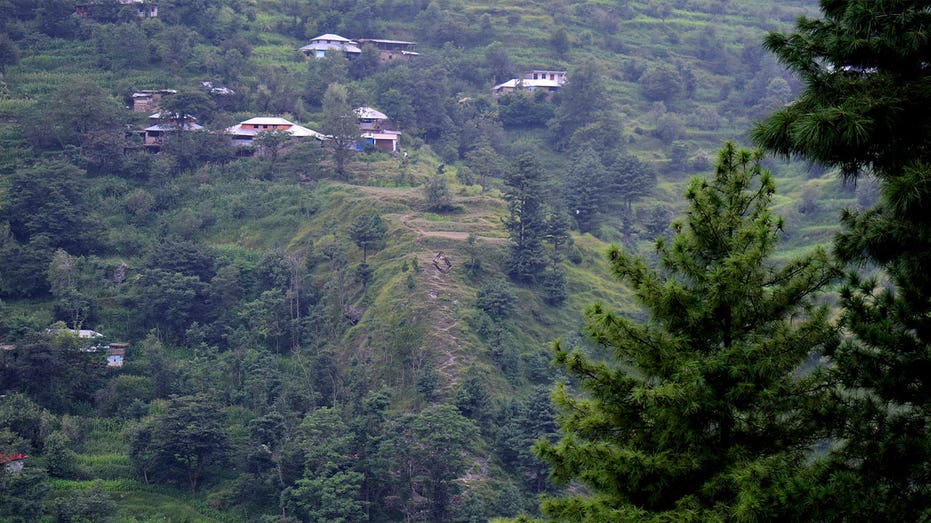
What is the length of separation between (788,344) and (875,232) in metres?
1.16

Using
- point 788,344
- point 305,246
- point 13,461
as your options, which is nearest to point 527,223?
point 305,246

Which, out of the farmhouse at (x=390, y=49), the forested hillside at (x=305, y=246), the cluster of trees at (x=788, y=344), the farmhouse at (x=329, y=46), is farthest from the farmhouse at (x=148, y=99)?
the cluster of trees at (x=788, y=344)

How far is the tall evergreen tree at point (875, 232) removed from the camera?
20.1ft

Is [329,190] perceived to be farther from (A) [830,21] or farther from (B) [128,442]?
(A) [830,21]

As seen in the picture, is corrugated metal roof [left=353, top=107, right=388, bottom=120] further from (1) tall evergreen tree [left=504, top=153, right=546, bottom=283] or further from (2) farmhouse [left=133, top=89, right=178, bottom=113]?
(1) tall evergreen tree [left=504, top=153, right=546, bottom=283]

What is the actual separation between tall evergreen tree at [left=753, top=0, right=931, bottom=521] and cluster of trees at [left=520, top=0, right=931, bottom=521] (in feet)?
0.04

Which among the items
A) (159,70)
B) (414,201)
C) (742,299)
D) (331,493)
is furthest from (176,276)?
(742,299)

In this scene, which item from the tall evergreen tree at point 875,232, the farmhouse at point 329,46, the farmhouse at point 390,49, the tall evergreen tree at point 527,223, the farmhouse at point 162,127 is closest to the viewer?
the tall evergreen tree at point 875,232

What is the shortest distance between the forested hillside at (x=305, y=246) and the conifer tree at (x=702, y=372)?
30.1 ft

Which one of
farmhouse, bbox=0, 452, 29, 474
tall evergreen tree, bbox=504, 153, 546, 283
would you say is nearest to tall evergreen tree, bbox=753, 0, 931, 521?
farmhouse, bbox=0, 452, 29, 474

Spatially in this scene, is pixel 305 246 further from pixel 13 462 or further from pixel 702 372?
pixel 702 372

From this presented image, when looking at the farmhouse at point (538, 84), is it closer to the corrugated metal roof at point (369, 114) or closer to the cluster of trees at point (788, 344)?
the corrugated metal roof at point (369, 114)

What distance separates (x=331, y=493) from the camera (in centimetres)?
2231

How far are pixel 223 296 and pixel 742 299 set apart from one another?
26160mm
